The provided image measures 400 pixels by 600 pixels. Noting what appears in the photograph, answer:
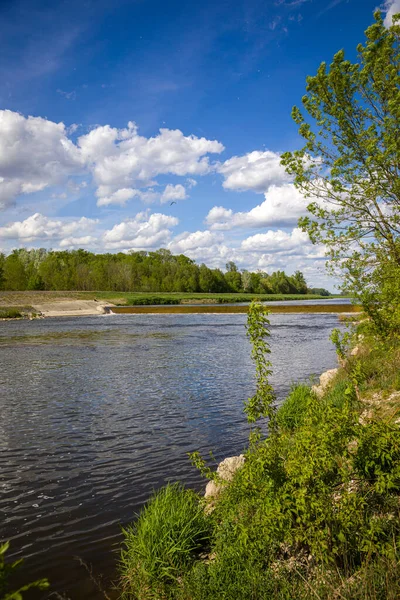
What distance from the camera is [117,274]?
135500mm

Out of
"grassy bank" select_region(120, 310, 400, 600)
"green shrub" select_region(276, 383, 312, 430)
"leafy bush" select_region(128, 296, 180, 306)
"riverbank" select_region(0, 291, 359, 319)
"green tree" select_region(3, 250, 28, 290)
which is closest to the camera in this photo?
"grassy bank" select_region(120, 310, 400, 600)

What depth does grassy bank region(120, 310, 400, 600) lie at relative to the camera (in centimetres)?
438

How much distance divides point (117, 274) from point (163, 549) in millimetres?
132681

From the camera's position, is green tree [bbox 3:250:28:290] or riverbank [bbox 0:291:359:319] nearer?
riverbank [bbox 0:291:359:319]

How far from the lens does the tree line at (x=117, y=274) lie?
126 meters

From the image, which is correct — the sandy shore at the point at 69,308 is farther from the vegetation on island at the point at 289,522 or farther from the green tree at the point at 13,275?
the vegetation on island at the point at 289,522

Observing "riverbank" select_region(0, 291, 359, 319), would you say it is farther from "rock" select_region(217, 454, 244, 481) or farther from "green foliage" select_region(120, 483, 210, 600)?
"green foliage" select_region(120, 483, 210, 600)

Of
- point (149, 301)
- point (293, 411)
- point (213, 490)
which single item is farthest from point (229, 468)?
point (149, 301)

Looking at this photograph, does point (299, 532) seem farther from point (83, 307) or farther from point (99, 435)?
point (83, 307)

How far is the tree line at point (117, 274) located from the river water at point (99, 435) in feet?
340

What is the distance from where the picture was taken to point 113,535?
709cm

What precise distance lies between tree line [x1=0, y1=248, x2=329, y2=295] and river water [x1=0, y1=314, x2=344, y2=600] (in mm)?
103593

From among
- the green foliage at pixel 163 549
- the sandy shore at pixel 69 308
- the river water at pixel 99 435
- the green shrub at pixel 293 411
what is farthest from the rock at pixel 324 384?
the sandy shore at pixel 69 308

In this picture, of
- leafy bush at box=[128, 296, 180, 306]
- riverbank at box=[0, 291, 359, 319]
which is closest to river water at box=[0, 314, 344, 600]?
riverbank at box=[0, 291, 359, 319]
